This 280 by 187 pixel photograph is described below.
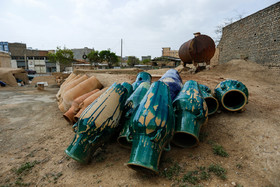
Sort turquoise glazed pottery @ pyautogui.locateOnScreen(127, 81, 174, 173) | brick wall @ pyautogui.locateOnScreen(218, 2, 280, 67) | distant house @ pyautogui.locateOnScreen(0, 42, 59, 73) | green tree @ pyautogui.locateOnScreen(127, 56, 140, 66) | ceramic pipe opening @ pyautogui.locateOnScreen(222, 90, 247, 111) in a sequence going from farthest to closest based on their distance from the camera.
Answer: green tree @ pyautogui.locateOnScreen(127, 56, 140, 66), distant house @ pyautogui.locateOnScreen(0, 42, 59, 73), brick wall @ pyautogui.locateOnScreen(218, 2, 280, 67), ceramic pipe opening @ pyautogui.locateOnScreen(222, 90, 247, 111), turquoise glazed pottery @ pyautogui.locateOnScreen(127, 81, 174, 173)

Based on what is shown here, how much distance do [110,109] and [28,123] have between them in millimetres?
2846

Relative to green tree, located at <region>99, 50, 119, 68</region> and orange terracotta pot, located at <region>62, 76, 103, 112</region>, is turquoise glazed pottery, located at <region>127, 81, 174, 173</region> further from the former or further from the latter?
green tree, located at <region>99, 50, 119, 68</region>

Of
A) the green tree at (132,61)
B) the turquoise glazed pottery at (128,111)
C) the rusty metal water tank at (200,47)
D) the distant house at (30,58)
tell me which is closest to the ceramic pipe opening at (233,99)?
the turquoise glazed pottery at (128,111)

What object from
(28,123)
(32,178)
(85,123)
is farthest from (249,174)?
(28,123)

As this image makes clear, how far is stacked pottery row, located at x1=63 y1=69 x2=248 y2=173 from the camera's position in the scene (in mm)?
1517

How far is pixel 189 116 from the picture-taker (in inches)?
74.8

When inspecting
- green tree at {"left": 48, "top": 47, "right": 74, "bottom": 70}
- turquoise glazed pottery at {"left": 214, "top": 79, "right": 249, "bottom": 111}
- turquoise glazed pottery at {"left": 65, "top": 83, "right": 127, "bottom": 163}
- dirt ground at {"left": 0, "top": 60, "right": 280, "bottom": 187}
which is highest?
green tree at {"left": 48, "top": 47, "right": 74, "bottom": 70}

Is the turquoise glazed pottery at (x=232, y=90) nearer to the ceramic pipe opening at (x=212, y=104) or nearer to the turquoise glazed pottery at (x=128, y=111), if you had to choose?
the ceramic pipe opening at (x=212, y=104)

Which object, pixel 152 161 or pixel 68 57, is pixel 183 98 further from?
pixel 68 57

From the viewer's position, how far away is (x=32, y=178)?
1.78 meters

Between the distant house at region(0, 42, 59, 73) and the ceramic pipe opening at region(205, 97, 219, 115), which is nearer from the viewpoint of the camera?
the ceramic pipe opening at region(205, 97, 219, 115)

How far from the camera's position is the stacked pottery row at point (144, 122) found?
1.52m

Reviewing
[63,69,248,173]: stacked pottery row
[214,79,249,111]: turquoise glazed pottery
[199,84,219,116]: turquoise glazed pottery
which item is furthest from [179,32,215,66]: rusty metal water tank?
[63,69,248,173]: stacked pottery row

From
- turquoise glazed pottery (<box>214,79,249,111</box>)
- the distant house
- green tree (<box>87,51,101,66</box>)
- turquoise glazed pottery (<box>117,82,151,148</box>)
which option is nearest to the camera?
turquoise glazed pottery (<box>117,82,151,148</box>)
